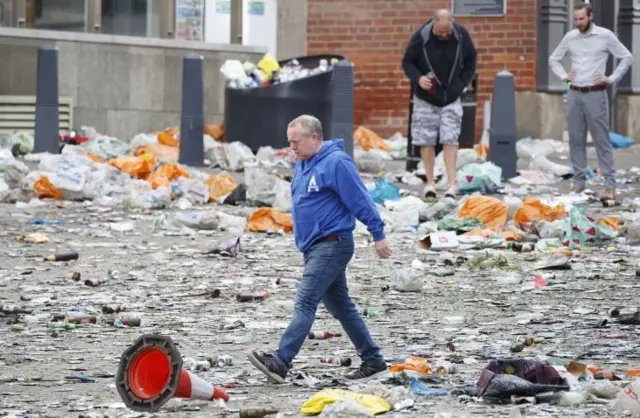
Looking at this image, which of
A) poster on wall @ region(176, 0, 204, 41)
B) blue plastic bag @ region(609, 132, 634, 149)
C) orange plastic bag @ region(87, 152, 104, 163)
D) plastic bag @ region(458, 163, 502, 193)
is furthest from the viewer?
poster on wall @ region(176, 0, 204, 41)

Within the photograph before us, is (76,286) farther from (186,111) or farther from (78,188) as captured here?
(186,111)

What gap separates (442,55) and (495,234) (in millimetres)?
3658

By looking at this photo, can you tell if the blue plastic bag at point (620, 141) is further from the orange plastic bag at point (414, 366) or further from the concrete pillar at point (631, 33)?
the orange plastic bag at point (414, 366)

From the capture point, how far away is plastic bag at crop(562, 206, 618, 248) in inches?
475

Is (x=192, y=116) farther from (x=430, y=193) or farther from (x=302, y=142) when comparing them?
(x=302, y=142)

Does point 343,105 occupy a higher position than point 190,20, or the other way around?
point 190,20

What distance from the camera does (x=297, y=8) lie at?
81.5 feet

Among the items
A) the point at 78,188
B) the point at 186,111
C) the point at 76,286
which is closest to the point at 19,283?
the point at 76,286

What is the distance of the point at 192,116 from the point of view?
18578mm

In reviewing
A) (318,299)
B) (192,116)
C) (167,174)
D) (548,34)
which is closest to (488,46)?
(548,34)

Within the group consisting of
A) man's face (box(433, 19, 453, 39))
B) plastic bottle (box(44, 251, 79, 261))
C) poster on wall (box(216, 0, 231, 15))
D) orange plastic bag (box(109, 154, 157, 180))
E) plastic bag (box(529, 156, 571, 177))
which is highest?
poster on wall (box(216, 0, 231, 15))

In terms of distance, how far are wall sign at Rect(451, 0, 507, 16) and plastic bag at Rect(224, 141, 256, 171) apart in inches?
221

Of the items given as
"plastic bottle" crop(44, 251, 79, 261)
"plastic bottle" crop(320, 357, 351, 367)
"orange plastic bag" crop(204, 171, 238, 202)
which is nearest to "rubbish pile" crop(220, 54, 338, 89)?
"orange plastic bag" crop(204, 171, 238, 202)

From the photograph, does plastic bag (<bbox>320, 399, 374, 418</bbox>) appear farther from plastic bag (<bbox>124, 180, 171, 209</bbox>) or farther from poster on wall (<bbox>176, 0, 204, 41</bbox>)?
poster on wall (<bbox>176, 0, 204, 41</bbox>)
